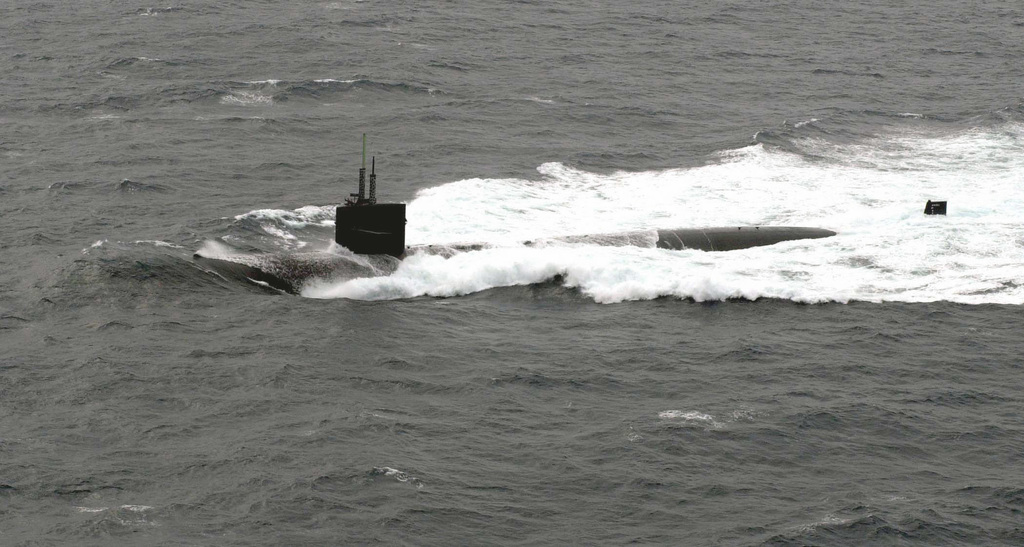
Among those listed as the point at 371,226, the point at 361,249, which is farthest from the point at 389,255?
the point at 371,226

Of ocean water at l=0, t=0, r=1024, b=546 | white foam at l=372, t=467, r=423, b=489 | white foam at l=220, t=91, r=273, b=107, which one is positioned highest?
white foam at l=220, t=91, r=273, b=107

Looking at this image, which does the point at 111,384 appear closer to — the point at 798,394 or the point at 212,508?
the point at 212,508

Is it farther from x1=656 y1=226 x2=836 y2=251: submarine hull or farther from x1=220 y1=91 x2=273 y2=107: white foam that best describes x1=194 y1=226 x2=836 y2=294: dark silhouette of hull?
x1=220 y1=91 x2=273 y2=107: white foam

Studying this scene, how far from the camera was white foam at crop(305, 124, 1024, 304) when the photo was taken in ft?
152

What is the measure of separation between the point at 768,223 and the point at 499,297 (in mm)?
14753

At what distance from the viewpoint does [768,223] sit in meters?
54.9

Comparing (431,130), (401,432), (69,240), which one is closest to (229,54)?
(431,130)

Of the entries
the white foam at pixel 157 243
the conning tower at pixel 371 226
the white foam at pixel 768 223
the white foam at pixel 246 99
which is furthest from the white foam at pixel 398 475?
the white foam at pixel 246 99

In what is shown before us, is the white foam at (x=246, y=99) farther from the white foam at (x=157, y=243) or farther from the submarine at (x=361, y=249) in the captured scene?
the white foam at (x=157, y=243)

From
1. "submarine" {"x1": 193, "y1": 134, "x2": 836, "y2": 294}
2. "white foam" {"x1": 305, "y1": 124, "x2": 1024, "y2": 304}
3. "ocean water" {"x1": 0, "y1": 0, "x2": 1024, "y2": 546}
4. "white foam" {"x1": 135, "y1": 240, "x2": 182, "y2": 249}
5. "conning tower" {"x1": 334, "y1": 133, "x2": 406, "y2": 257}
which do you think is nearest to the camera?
"ocean water" {"x1": 0, "y1": 0, "x2": 1024, "y2": 546}

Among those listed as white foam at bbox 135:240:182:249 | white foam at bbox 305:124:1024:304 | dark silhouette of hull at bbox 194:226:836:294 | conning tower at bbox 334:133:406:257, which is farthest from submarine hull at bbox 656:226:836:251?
white foam at bbox 135:240:182:249

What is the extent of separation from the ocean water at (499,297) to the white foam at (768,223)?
189mm

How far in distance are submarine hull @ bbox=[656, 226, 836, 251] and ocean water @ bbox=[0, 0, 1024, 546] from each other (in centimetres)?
70

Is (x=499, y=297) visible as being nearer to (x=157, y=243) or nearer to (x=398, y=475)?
(x=157, y=243)
